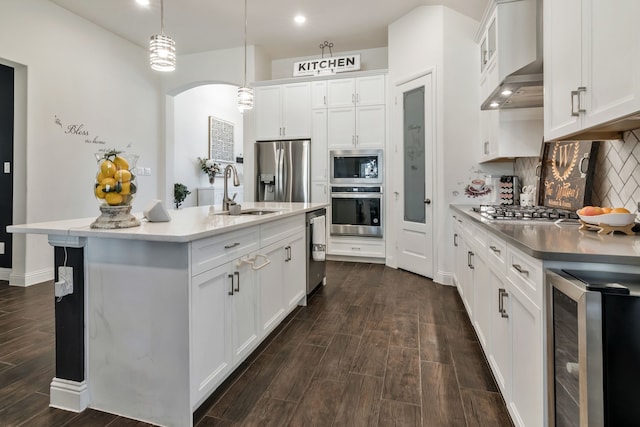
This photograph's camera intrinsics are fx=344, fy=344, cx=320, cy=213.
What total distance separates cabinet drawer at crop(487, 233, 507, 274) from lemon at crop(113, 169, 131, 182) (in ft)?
6.03

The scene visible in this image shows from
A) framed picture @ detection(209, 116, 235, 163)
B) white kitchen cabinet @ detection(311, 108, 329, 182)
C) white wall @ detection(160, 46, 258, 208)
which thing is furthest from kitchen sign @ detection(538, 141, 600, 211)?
framed picture @ detection(209, 116, 235, 163)

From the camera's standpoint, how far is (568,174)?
7.73 feet

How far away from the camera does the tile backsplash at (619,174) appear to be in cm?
171

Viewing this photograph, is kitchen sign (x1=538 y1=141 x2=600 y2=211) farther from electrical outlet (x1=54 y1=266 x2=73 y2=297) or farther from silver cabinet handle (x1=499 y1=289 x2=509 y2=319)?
electrical outlet (x1=54 y1=266 x2=73 y2=297)

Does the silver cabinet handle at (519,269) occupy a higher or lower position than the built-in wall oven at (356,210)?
lower

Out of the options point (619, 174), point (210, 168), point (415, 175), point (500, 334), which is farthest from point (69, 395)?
point (210, 168)

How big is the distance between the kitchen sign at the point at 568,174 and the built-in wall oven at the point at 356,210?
7.37ft

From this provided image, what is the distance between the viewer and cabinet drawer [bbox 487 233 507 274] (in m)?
1.65

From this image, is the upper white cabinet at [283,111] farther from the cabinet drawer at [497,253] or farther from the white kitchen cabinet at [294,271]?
the cabinet drawer at [497,253]

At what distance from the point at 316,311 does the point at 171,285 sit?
1.72m

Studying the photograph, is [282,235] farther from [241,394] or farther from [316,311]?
[241,394]

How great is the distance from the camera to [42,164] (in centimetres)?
387

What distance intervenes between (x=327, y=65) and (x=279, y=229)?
3.49 m

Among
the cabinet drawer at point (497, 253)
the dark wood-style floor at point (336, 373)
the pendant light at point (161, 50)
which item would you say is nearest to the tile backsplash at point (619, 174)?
the cabinet drawer at point (497, 253)
